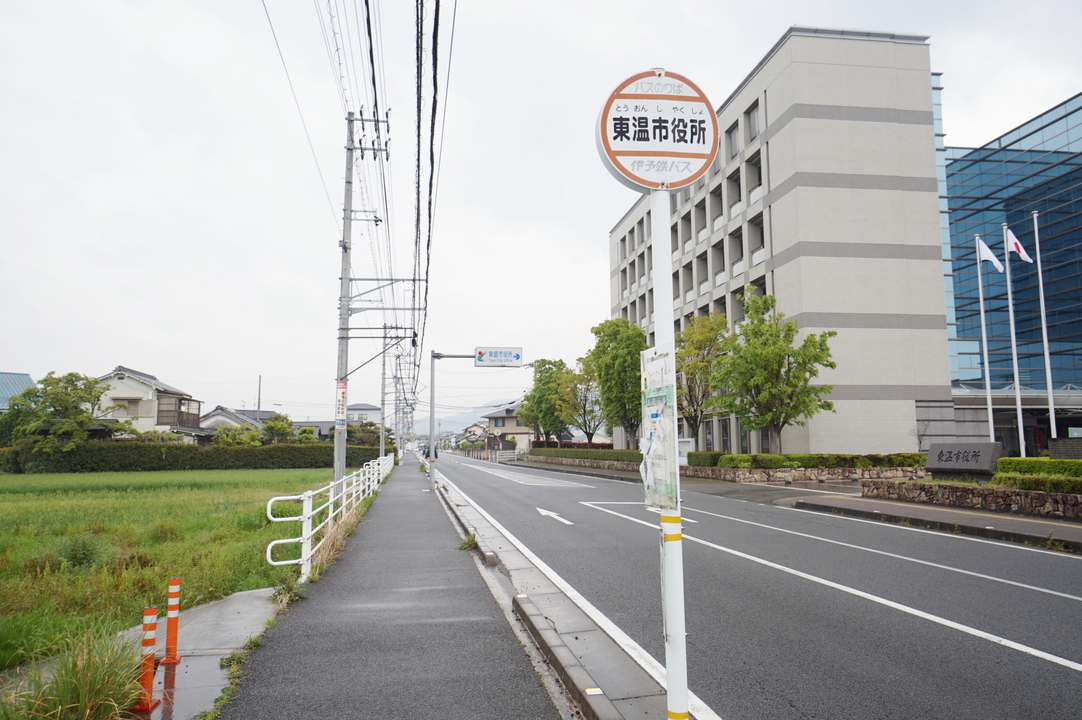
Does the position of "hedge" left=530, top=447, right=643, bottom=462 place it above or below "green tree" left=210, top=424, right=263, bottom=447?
below

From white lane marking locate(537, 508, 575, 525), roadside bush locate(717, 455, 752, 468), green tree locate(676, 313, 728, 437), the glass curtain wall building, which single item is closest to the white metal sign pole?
white lane marking locate(537, 508, 575, 525)

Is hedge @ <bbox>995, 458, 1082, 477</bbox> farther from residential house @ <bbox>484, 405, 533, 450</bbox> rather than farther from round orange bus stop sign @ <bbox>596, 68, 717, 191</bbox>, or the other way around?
residential house @ <bbox>484, 405, 533, 450</bbox>

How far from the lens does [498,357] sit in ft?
85.7

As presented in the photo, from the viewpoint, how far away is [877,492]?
1770 cm

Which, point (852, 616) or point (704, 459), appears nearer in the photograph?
point (852, 616)

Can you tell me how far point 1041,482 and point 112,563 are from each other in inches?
685

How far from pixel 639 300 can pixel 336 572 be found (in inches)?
1722

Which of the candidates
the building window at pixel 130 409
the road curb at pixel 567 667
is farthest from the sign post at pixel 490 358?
the building window at pixel 130 409

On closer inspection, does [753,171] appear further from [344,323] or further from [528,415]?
[528,415]

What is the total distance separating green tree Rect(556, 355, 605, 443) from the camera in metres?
45.7

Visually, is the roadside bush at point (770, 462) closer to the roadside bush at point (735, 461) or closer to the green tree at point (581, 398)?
the roadside bush at point (735, 461)

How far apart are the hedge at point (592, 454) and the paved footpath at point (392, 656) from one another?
2945 cm

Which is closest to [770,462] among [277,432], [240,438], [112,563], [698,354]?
[698,354]

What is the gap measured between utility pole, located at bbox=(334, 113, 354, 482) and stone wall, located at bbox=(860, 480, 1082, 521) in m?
14.4
